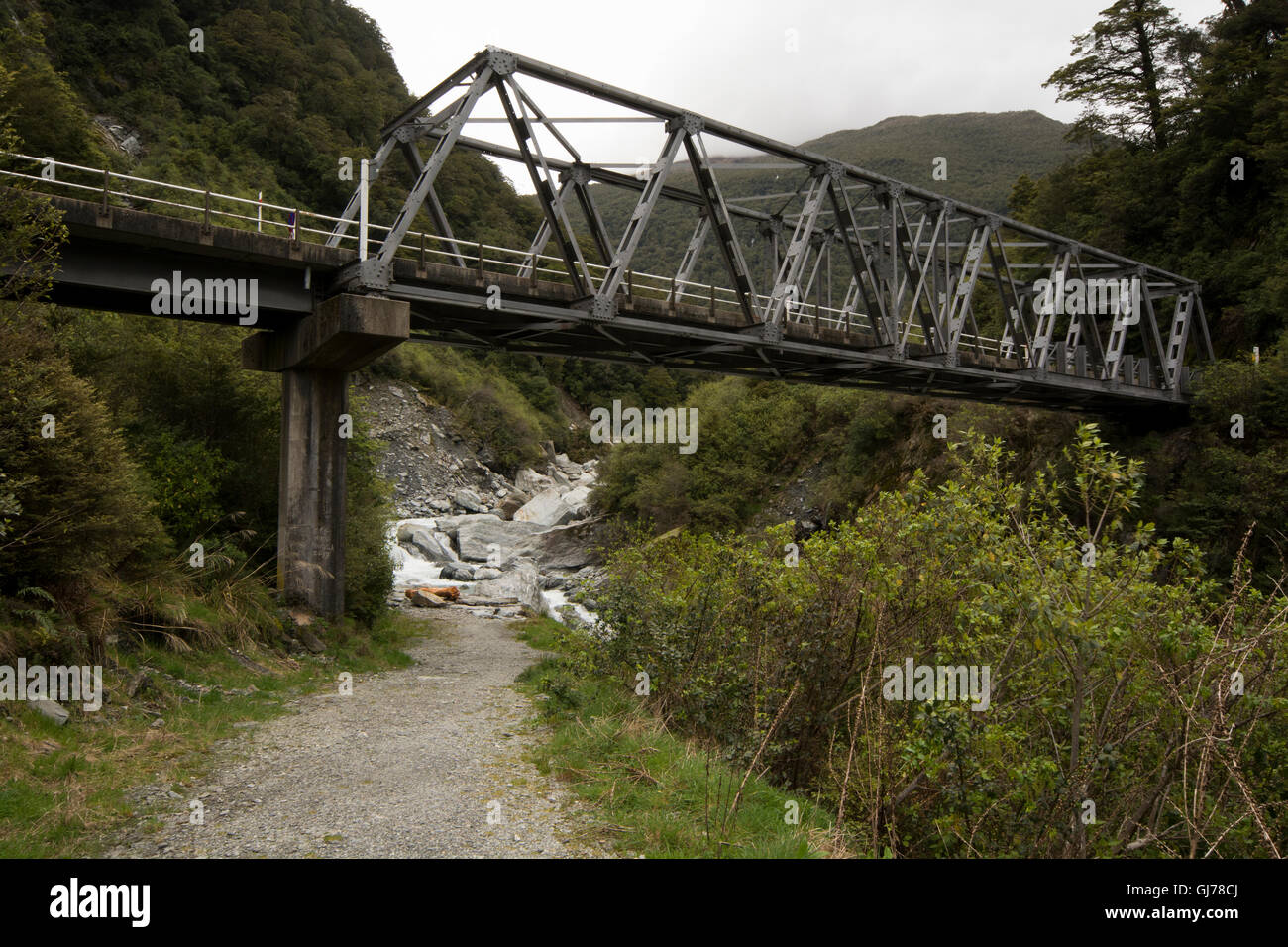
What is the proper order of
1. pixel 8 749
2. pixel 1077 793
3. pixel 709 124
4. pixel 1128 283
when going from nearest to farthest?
pixel 1077 793 < pixel 8 749 < pixel 709 124 < pixel 1128 283

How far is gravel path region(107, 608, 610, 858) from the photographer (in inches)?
250

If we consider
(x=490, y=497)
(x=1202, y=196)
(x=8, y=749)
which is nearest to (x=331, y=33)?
(x=490, y=497)

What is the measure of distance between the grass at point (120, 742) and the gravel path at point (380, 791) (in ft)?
1.15

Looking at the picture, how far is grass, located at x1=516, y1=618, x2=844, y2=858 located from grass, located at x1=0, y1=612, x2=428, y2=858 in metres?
3.73

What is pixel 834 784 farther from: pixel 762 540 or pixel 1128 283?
pixel 1128 283

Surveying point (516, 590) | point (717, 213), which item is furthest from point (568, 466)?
point (717, 213)

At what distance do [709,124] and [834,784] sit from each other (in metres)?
15.6

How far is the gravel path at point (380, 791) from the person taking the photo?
6.36 m

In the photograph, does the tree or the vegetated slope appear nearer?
the tree

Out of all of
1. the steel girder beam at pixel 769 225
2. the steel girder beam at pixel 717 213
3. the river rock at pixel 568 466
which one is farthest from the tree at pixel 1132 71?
the river rock at pixel 568 466

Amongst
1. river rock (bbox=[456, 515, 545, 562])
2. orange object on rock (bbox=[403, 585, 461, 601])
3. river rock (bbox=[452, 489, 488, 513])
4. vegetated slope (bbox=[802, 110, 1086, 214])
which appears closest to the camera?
orange object on rock (bbox=[403, 585, 461, 601])

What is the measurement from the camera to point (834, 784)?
8641 mm

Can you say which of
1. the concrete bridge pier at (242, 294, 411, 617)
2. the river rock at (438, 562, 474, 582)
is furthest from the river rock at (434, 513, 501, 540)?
the concrete bridge pier at (242, 294, 411, 617)

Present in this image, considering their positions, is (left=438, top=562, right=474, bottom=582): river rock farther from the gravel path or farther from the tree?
the tree
